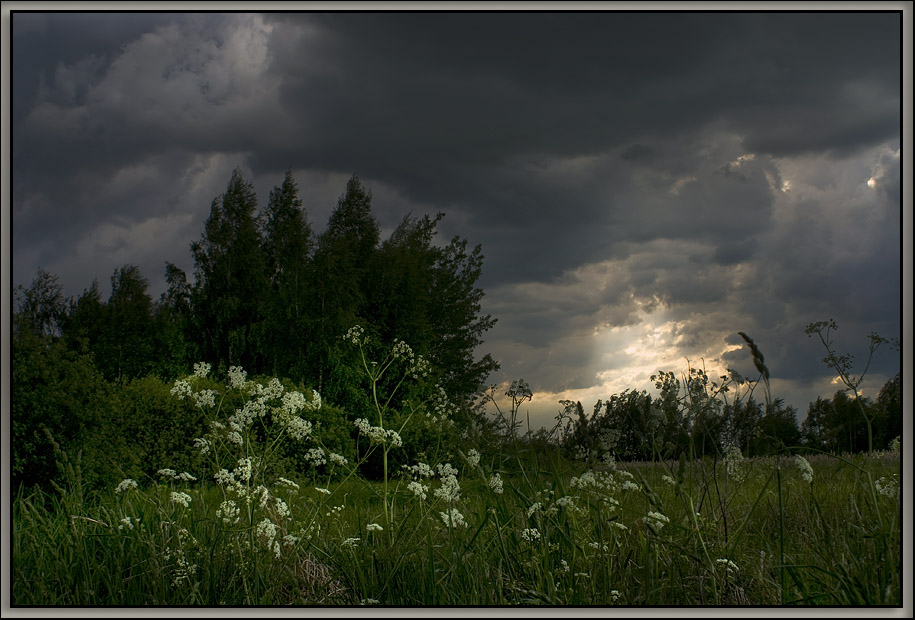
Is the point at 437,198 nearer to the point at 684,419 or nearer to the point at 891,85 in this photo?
the point at 684,419

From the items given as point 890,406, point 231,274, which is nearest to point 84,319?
point 231,274

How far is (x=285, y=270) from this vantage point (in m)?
8.00

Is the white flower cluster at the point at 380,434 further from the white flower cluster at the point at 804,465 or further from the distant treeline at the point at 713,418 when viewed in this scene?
the white flower cluster at the point at 804,465

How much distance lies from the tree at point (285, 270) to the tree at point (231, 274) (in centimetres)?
15

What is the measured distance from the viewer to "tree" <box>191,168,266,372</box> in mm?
7523

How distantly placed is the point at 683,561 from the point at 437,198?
7.66 feet

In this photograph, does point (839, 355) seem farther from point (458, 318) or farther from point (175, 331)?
point (175, 331)

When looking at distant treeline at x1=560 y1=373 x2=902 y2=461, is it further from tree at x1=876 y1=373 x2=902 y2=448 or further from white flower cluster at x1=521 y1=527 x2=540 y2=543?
white flower cluster at x1=521 y1=527 x2=540 y2=543

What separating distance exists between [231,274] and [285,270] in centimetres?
64

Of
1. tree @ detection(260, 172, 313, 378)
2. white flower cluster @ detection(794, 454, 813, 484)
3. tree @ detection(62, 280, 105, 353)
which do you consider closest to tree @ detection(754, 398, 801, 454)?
white flower cluster @ detection(794, 454, 813, 484)

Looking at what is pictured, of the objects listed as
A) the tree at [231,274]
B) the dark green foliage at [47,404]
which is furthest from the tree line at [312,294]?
the dark green foliage at [47,404]

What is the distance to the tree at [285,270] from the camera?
775 centimetres
